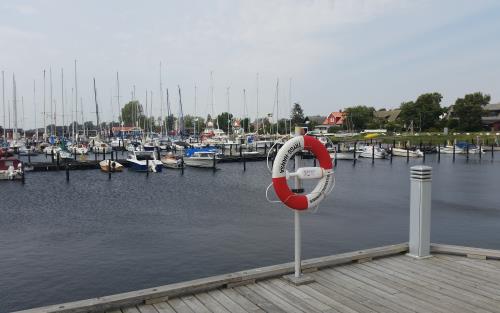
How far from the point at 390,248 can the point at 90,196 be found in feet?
72.7

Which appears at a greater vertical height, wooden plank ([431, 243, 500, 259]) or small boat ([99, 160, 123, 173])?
wooden plank ([431, 243, 500, 259])

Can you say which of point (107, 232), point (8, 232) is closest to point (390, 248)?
point (107, 232)

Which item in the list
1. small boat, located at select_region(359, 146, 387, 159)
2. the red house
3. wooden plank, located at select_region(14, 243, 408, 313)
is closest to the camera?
wooden plank, located at select_region(14, 243, 408, 313)

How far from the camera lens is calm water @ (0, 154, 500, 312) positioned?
430 inches

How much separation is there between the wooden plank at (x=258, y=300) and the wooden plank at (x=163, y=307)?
0.84m

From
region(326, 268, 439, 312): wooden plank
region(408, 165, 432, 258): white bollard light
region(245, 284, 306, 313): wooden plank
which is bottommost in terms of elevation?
region(245, 284, 306, 313): wooden plank

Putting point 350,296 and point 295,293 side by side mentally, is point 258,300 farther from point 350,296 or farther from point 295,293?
point 350,296

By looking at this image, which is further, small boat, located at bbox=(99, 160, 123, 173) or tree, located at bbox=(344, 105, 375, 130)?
tree, located at bbox=(344, 105, 375, 130)

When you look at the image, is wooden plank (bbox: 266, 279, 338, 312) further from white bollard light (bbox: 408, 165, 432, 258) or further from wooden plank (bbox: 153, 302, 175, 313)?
white bollard light (bbox: 408, 165, 432, 258)

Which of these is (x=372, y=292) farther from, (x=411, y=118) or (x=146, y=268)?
(x=411, y=118)

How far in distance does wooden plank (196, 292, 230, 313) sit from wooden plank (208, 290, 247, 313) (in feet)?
0.14

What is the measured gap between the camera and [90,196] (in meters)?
25.2

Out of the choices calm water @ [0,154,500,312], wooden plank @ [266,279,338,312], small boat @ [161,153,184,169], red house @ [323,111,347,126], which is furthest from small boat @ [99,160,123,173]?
red house @ [323,111,347,126]

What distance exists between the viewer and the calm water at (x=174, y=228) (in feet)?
35.8
